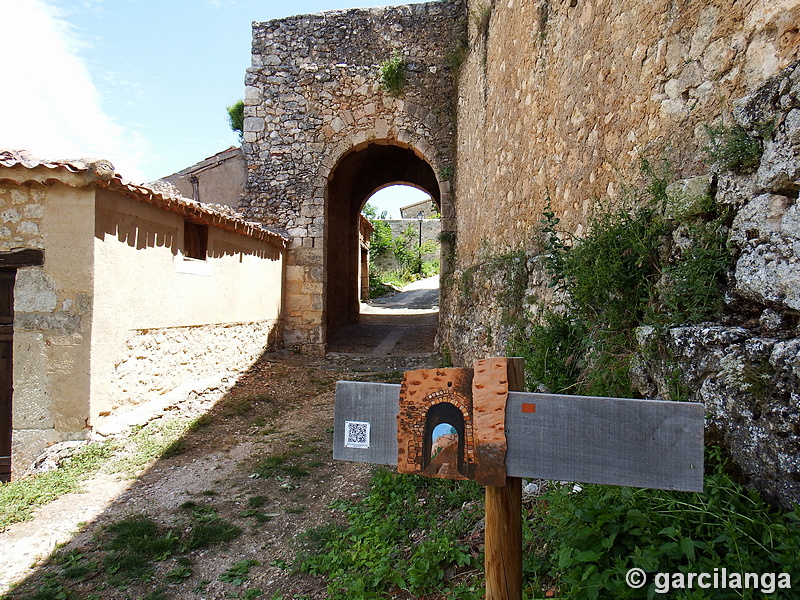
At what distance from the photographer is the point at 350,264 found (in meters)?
13.6

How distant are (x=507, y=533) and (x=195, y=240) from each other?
6309 millimetres

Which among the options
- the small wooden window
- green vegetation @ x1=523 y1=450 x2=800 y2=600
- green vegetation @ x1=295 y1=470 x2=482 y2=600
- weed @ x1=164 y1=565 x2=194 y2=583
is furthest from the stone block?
green vegetation @ x1=523 y1=450 x2=800 y2=600

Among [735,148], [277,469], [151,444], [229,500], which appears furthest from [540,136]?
[151,444]

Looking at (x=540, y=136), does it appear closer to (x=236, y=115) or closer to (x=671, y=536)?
(x=671, y=536)

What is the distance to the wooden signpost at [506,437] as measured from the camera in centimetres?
130

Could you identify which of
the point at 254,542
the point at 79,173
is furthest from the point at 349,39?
the point at 254,542

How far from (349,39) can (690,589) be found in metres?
10.3

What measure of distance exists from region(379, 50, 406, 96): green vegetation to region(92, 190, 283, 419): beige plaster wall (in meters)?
4.24

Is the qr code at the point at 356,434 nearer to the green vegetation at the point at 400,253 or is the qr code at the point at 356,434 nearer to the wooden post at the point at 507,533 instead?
the wooden post at the point at 507,533

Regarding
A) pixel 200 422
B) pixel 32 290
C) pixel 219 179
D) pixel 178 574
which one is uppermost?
pixel 219 179

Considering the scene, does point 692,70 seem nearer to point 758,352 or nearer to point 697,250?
point 697,250

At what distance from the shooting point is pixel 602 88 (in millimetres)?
2982

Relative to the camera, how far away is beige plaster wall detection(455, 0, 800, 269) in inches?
76.4

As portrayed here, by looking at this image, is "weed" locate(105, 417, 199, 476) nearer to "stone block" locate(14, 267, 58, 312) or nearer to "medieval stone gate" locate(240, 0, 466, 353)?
"stone block" locate(14, 267, 58, 312)
